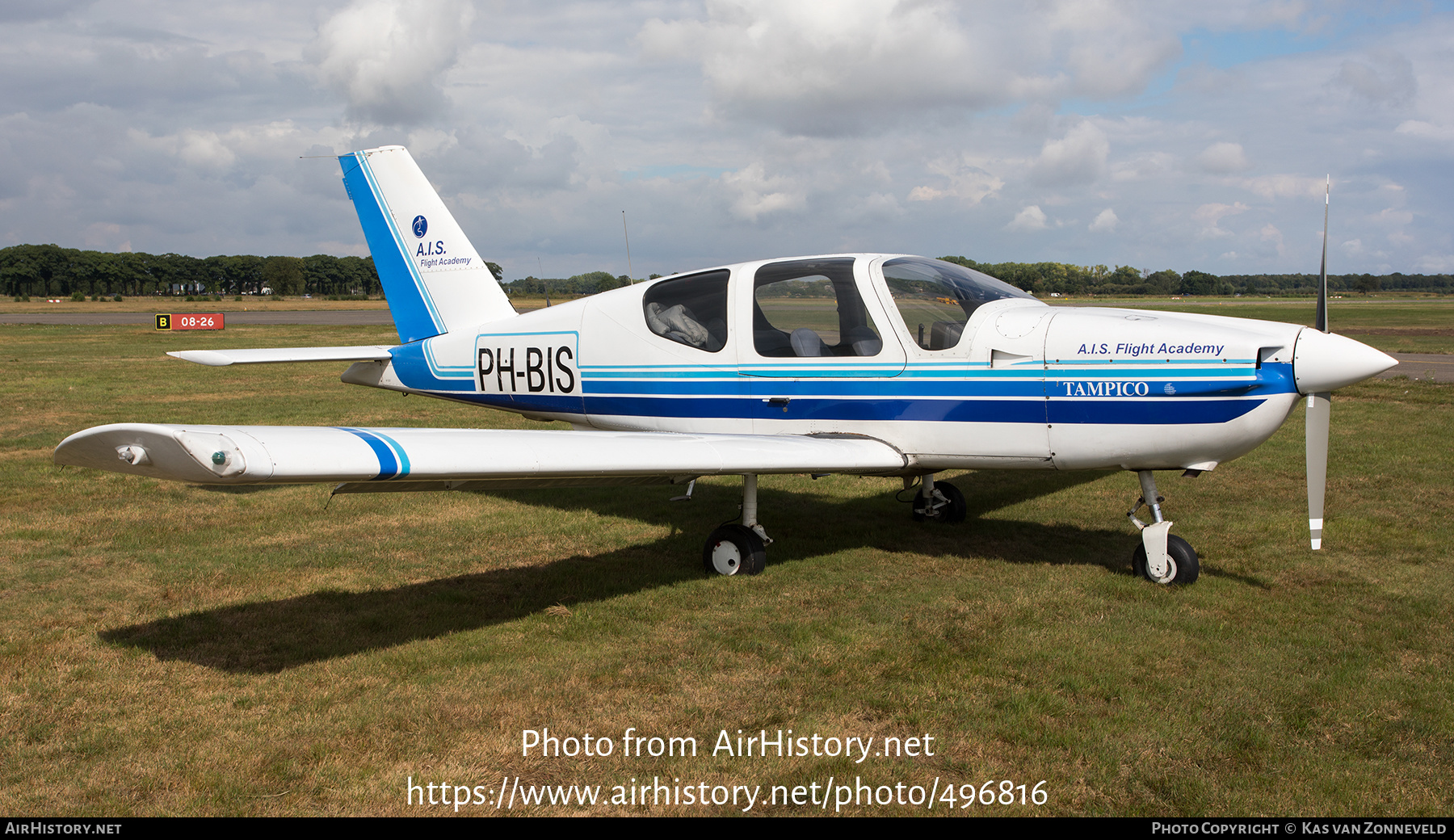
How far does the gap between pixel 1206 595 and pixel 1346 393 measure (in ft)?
41.5

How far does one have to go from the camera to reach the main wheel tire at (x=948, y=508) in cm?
782

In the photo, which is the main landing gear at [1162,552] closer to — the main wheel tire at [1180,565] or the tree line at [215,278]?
the main wheel tire at [1180,565]

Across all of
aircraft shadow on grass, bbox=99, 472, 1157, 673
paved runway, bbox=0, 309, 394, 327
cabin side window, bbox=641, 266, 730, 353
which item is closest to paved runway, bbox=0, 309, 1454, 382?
paved runway, bbox=0, 309, 394, 327

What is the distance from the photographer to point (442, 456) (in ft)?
14.3

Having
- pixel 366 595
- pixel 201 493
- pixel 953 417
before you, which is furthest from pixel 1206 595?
pixel 201 493

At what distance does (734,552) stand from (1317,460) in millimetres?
3557

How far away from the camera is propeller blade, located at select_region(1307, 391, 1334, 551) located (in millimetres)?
5203

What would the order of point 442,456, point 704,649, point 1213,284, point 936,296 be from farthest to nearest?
point 1213,284
point 936,296
point 704,649
point 442,456

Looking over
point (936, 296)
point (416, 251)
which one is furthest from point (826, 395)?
point (416, 251)

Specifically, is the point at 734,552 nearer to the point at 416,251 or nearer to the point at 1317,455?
the point at 1317,455

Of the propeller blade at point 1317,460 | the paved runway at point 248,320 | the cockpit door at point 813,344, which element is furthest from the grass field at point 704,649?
the paved runway at point 248,320

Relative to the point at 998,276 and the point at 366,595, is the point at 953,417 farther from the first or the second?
the point at 366,595

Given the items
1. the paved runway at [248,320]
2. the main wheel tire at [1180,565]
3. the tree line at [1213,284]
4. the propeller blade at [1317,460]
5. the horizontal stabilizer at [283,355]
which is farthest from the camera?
the tree line at [1213,284]

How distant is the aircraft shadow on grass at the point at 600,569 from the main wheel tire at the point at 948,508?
0.44 ft
